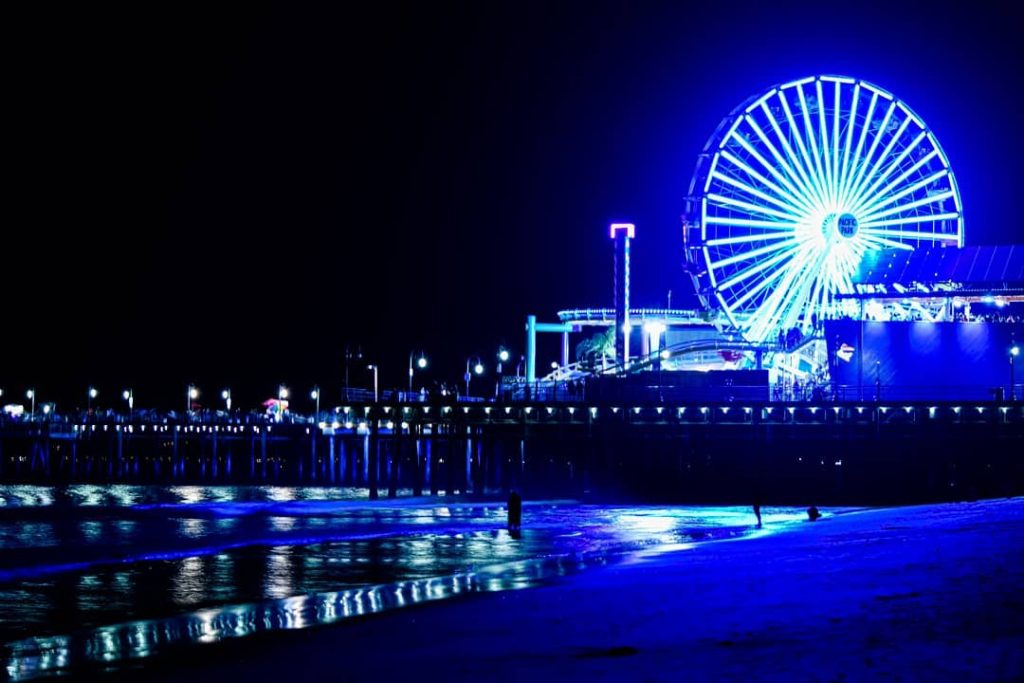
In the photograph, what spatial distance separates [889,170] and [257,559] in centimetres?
4812

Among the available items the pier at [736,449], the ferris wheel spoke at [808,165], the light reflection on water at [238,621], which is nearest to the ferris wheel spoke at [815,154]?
the ferris wheel spoke at [808,165]

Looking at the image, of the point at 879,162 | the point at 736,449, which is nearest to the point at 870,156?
the point at 879,162

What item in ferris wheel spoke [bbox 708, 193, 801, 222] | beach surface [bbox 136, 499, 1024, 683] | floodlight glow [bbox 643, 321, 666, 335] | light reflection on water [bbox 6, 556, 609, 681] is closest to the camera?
beach surface [bbox 136, 499, 1024, 683]

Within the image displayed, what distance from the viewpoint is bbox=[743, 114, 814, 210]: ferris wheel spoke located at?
69250 millimetres

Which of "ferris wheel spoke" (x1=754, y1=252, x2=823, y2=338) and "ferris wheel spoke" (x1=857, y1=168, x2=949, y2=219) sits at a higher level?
"ferris wheel spoke" (x1=857, y1=168, x2=949, y2=219)

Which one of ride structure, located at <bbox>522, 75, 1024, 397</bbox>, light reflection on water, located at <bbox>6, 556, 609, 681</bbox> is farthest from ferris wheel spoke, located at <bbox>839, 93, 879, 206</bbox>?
light reflection on water, located at <bbox>6, 556, 609, 681</bbox>

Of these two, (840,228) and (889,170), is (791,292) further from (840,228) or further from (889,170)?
(889,170)

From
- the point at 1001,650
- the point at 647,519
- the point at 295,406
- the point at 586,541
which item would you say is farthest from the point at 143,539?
the point at 295,406

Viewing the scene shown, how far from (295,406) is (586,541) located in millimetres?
142776

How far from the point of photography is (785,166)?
6950 centimetres

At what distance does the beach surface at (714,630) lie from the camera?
15.0 m

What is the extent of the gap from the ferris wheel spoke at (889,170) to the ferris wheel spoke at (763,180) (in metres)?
2.92

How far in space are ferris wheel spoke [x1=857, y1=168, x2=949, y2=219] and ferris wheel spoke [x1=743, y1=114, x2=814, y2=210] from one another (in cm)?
275

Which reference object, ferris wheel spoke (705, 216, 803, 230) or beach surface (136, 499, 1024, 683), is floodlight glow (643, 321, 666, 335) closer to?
ferris wheel spoke (705, 216, 803, 230)
